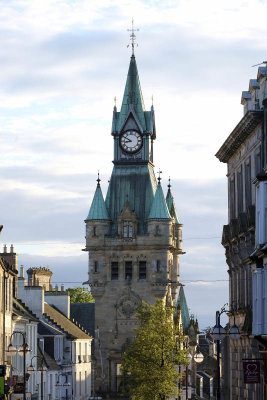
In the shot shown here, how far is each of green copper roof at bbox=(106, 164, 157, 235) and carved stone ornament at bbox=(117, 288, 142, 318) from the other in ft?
30.5

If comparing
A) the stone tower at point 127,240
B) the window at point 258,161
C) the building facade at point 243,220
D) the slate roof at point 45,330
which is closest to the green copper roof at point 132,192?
the stone tower at point 127,240

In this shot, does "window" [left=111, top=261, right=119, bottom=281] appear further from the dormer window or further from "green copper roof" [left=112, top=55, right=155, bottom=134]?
"green copper roof" [left=112, top=55, right=155, bottom=134]

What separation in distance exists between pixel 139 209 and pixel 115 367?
792 inches

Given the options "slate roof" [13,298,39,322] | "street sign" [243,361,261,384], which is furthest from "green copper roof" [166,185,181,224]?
"street sign" [243,361,261,384]

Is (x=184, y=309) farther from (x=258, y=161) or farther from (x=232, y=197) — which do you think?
(x=258, y=161)

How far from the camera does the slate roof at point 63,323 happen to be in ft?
367

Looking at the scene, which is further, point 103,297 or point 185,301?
point 185,301

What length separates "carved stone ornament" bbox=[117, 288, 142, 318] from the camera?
15225cm

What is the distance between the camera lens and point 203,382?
19988 centimetres

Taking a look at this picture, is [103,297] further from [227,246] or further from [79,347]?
[227,246]

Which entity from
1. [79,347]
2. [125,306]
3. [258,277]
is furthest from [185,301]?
[258,277]

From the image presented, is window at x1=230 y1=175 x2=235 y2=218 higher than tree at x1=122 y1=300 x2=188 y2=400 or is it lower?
higher

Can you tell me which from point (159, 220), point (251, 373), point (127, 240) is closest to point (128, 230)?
point (127, 240)

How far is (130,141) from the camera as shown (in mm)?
162250
